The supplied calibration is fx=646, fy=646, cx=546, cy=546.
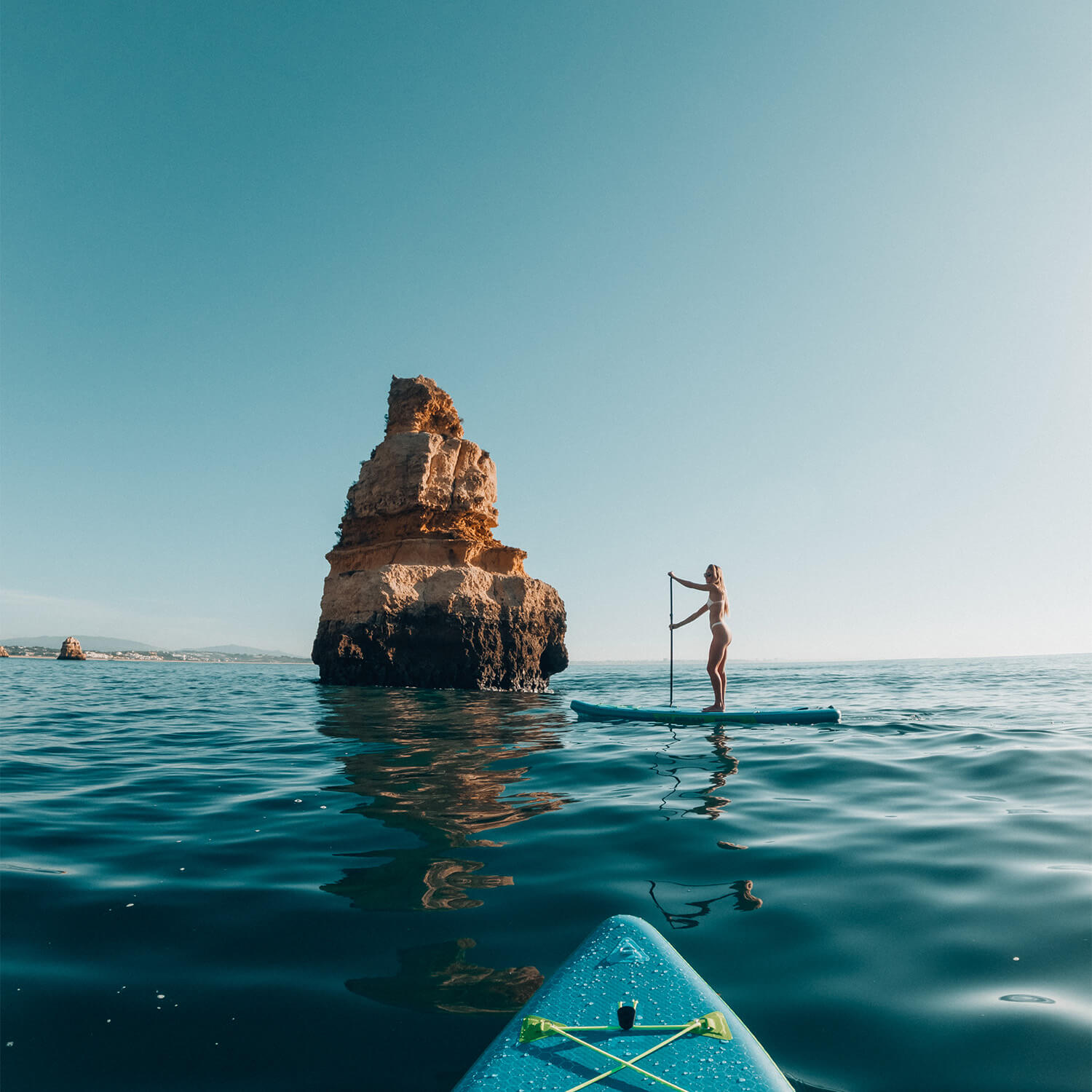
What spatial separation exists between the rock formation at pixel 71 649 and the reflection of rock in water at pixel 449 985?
65964 millimetres

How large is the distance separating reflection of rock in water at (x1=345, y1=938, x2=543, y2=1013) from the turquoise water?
0.05 feet

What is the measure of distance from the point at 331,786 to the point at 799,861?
3.89 meters

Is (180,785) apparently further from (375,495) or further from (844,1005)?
(375,495)

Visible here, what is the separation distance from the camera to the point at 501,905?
10.5 ft

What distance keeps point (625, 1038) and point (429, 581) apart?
58.6ft

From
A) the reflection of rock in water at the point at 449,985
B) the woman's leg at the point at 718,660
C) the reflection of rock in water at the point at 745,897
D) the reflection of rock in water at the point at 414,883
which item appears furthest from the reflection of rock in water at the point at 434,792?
the woman's leg at the point at 718,660

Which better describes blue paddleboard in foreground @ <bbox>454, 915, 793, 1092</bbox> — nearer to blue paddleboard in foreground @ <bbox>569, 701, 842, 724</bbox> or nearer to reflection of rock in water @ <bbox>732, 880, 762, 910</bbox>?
reflection of rock in water @ <bbox>732, 880, 762, 910</bbox>

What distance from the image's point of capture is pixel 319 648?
20.0 m

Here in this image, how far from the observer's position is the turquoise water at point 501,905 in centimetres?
218

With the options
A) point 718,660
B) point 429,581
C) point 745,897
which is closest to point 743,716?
point 718,660

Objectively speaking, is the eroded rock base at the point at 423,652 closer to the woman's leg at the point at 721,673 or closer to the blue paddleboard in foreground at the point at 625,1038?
the woman's leg at the point at 721,673

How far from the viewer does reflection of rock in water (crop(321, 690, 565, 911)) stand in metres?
3.41

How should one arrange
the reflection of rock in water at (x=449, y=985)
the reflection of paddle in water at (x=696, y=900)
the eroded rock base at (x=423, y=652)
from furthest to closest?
the eroded rock base at (x=423, y=652) < the reflection of paddle in water at (x=696, y=900) < the reflection of rock in water at (x=449, y=985)

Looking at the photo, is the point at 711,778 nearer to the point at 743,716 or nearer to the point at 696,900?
the point at 696,900
